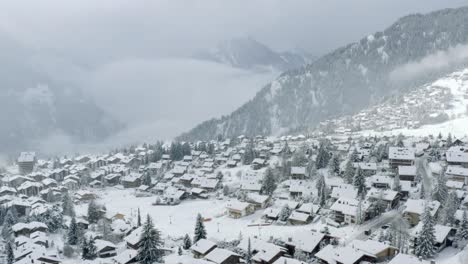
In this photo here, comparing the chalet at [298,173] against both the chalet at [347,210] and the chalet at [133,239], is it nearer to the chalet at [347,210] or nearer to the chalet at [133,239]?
the chalet at [347,210]

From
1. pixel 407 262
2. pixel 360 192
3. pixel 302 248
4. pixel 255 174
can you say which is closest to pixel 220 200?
pixel 255 174

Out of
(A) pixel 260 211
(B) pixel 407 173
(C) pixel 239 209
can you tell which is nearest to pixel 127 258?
(C) pixel 239 209

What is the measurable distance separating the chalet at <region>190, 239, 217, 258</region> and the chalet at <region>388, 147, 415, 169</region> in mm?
52404

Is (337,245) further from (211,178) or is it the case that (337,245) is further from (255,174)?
(211,178)

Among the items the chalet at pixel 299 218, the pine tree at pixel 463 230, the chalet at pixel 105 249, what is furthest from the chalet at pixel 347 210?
the chalet at pixel 105 249

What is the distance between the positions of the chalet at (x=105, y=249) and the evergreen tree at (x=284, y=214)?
29.6 meters

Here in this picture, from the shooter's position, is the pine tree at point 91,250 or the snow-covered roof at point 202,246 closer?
the snow-covered roof at point 202,246

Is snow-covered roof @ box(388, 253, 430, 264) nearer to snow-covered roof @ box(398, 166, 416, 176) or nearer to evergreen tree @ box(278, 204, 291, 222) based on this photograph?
evergreen tree @ box(278, 204, 291, 222)

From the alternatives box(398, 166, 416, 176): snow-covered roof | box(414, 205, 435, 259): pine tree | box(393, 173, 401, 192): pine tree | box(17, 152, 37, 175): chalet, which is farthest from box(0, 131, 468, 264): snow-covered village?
box(17, 152, 37, 175): chalet

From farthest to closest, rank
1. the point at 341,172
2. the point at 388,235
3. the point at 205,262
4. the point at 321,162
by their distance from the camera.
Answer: the point at 321,162 < the point at 341,172 < the point at 388,235 < the point at 205,262

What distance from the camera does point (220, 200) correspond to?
100 meters

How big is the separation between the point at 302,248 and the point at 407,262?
49.9 feet

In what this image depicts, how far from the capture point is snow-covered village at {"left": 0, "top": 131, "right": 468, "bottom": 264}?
5850cm

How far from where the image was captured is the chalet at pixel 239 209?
84500 millimetres
